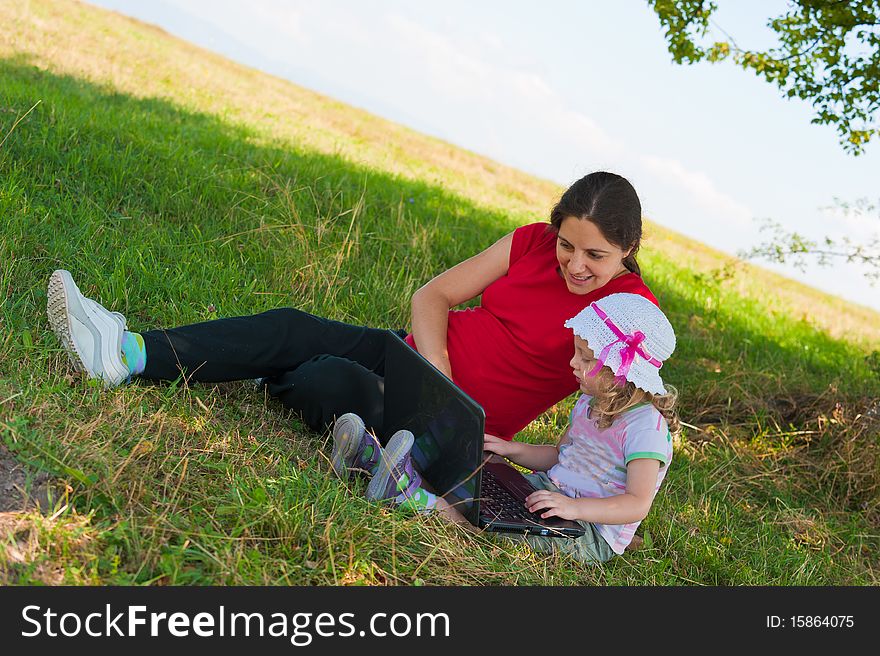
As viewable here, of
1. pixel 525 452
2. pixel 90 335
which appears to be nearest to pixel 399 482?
pixel 525 452

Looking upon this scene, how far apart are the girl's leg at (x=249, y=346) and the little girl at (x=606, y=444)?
57 cm

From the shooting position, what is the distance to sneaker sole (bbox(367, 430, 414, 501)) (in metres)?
2.98

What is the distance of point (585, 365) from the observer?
123 inches

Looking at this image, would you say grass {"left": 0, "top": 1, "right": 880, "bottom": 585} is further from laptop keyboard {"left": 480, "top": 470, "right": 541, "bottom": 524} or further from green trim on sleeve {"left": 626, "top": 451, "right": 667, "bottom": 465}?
green trim on sleeve {"left": 626, "top": 451, "right": 667, "bottom": 465}

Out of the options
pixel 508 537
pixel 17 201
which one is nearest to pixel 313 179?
pixel 17 201

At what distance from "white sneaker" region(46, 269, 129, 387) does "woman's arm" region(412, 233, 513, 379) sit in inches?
47.7

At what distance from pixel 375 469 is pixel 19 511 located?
1.20 meters

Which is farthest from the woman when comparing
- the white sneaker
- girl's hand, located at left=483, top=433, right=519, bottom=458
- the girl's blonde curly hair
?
the girl's blonde curly hair

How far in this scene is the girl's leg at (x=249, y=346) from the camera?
3457 mm

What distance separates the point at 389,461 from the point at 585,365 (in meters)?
0.80

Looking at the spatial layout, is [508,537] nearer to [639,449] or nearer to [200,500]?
[639,449]

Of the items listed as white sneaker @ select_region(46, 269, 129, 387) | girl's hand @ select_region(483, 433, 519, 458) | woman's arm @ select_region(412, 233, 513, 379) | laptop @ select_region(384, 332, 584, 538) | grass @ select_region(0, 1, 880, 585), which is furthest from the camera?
woman's arm @ select_region(412, 233, 513, 379)

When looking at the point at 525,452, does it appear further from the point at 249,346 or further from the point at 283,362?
the point at 249,346

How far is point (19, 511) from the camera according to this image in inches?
98.3
